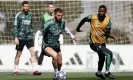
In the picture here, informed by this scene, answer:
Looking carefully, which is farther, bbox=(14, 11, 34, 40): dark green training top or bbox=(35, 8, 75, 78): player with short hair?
bbox=(14, 11, 34, 40): dark green training top

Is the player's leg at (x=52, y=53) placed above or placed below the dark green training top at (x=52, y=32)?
below

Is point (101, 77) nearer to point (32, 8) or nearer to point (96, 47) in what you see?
point (96, 47)

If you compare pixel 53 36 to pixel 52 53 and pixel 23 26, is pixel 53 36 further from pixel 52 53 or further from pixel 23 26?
pixel 23 26

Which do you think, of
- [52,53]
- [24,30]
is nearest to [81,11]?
[24,30]

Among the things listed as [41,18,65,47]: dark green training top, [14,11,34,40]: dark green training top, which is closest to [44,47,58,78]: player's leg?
[41,18,65,47]: dark green training top

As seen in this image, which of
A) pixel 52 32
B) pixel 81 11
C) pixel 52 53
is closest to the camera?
pixel 52 53

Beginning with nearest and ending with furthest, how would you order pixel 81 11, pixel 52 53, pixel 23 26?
pixel 52 53, pixel 23 26, pixel 81 11

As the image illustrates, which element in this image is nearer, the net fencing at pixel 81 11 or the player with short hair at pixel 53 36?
the player with short hair at pixel 53 36

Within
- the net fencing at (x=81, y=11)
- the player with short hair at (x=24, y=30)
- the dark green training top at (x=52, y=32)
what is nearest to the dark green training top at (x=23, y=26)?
the player with short hair at (x=24, y=30)

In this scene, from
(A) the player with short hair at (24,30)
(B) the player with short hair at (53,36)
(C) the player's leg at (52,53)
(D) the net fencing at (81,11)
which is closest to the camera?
(C) the player's leg at (52,53)

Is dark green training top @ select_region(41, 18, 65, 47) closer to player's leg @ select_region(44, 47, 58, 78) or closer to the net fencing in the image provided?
player's leg @ select_region(44, 47, 58, 78)

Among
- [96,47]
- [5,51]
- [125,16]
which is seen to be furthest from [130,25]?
[96,47]

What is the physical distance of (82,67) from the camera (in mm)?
15469

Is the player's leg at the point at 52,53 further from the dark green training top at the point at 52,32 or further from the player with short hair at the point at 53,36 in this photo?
the dark green training top at the point at 52,32
